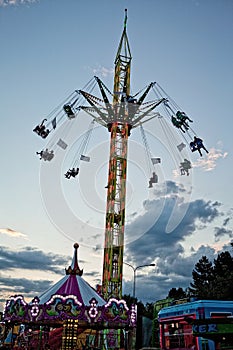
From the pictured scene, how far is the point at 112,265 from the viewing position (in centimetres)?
2709

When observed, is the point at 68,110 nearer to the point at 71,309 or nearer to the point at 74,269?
the point at 74,269

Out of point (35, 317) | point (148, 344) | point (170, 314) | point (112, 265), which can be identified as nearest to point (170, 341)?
point (170, 314)

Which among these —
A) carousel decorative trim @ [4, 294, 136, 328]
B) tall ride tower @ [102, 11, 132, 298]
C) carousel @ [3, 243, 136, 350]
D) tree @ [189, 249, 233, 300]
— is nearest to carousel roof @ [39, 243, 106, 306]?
carousel @ [3, 243, 136, 350]

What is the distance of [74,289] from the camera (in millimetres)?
16094

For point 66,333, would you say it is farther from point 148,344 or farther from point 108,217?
point 148,344

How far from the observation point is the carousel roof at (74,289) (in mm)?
15766

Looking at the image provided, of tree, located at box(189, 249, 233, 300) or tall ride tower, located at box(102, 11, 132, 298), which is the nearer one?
tall ride tower, located at box(102, 11, 132, 298)

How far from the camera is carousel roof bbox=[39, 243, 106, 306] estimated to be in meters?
15.8

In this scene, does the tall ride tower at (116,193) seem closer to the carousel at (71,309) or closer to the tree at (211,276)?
the carousel at (71,309)

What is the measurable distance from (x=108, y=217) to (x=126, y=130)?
23.6 feet

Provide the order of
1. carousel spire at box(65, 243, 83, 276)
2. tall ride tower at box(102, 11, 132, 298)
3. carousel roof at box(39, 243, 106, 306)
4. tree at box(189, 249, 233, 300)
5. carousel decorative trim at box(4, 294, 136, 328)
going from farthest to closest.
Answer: tree at box(189, 249, 233, 300)
tall ride tower at box(102, 11, 132, 298)
carousel spire at box(65, 243, 83, 276)
carousel roof at box(39, 243, 106, 306)
carousel decorative trim at box(4, 294, 136, 328)

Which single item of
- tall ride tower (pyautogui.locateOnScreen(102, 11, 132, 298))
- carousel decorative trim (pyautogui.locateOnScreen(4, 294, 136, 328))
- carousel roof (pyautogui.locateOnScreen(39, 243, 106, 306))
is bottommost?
carousel decorative trim (pyautogui.locateOnScreen(4, 294, 136, 328))

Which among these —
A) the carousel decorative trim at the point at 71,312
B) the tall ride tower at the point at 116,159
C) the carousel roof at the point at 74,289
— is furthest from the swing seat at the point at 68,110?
the carousel decorative trim at the point at 71,312

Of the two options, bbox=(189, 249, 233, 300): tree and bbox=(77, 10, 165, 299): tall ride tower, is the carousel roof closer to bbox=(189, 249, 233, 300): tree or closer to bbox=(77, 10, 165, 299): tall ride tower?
bbox=(77, 10, 165, 299): tall ride tower
